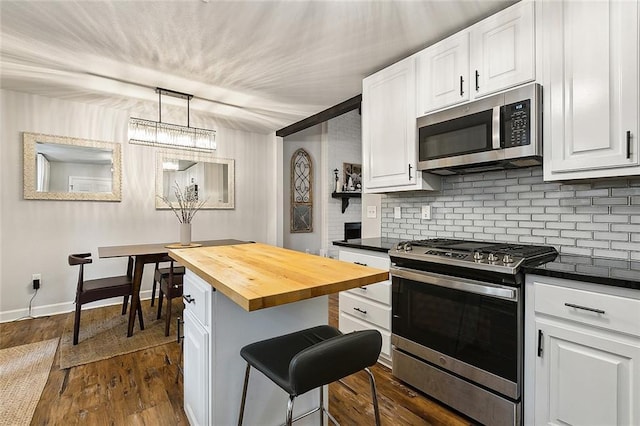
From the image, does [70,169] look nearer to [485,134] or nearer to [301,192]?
[301,192]

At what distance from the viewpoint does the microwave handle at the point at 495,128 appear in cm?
182

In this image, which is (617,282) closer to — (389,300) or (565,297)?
(565,297)

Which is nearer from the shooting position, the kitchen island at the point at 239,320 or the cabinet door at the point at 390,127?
the kitchen island at the point at 239,320

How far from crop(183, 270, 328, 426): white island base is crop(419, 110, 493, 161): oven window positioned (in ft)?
4.29

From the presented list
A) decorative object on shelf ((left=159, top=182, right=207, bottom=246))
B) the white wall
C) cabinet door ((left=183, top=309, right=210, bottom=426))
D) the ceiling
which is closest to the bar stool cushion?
cabinet door ((left=183, top=309, right=210, bottom=426))

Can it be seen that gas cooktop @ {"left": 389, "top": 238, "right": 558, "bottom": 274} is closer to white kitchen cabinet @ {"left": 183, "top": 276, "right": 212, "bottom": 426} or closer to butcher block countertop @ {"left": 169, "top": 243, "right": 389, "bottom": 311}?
butcher block countertop @ {"left": 169, "top": 243, "right": 389, "bottom": 311}

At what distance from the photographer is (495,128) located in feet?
6.01

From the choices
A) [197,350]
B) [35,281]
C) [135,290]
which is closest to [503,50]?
[197,350]

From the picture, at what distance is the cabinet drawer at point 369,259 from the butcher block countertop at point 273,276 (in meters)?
0.79

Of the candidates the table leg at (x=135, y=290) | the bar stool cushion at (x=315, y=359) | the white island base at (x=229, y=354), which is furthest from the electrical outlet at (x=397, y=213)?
the table leg at (x=135, y=290)

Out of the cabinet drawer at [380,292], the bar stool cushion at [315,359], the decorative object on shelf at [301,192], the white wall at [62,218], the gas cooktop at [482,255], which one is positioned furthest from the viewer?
the decorative object on shelf at [301,192]

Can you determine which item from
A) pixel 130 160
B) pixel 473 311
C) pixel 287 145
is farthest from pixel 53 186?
pixel 473 311

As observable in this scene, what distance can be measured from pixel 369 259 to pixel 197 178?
2935 millimetres

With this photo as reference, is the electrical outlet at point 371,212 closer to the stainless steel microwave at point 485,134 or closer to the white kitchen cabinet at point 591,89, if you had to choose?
the stainless steel microwave at point 485,134
